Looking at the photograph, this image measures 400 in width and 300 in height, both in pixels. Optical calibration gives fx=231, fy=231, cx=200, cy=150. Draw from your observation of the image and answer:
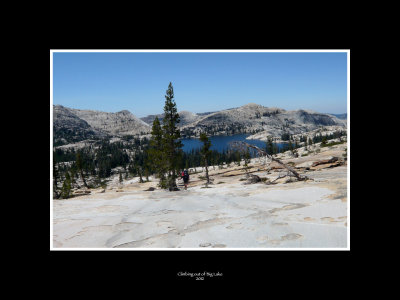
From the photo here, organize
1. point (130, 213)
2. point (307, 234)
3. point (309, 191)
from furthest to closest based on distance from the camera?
point (309, 191)
point (130, 213)
point (307, 234)

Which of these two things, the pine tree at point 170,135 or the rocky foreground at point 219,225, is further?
the pine tree at point 170,135

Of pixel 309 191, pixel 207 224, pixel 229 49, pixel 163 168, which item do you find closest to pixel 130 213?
pixel 207 224

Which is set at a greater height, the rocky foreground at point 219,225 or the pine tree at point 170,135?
the pine tree at point 170,135

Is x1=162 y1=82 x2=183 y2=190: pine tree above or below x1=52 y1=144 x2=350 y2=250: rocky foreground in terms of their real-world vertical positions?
above

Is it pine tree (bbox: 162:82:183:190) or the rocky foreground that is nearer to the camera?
the rocky foreground

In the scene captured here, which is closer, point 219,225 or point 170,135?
point 219,225

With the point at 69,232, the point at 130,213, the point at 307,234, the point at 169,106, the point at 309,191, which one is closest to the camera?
the point at 307,234

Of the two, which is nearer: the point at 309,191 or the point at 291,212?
the point at 291,212

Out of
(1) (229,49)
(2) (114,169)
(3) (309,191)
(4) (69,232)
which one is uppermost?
(1) (229,49)

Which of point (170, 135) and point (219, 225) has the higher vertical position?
point (170, 135)
